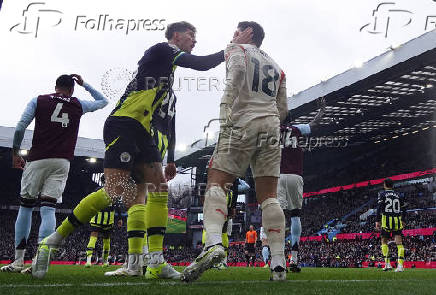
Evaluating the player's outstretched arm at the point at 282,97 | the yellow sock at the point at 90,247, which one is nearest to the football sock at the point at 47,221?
the player's outstretched arm at the point at 282,97

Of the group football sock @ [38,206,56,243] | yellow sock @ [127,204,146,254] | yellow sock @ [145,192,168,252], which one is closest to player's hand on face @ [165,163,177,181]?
yellow sock @ [145,192,168,252]

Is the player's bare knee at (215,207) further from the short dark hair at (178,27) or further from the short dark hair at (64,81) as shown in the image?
the short dark hair at (64,81)

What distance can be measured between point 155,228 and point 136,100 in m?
1.05

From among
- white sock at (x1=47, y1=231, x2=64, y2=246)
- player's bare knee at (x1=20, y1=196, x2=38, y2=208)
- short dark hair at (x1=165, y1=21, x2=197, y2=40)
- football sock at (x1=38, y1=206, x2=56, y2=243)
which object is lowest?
white sock at (x1=47, y1=231, x2=64, y2=246)

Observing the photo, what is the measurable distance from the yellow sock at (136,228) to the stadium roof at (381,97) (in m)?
14.3

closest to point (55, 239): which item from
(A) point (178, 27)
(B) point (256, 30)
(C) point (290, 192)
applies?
(A) point (178, 27)

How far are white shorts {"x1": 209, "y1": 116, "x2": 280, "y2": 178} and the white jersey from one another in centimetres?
7

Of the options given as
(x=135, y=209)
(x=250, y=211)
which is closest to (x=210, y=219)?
(x=135, y=209)

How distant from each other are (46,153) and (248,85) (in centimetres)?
219

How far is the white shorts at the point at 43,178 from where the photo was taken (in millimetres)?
4117

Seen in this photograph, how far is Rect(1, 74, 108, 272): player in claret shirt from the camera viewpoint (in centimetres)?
413

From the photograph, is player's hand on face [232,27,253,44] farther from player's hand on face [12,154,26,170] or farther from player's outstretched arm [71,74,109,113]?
player's hand on face [12,154,26,170]

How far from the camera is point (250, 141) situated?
3.05m

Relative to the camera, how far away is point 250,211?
126ft
